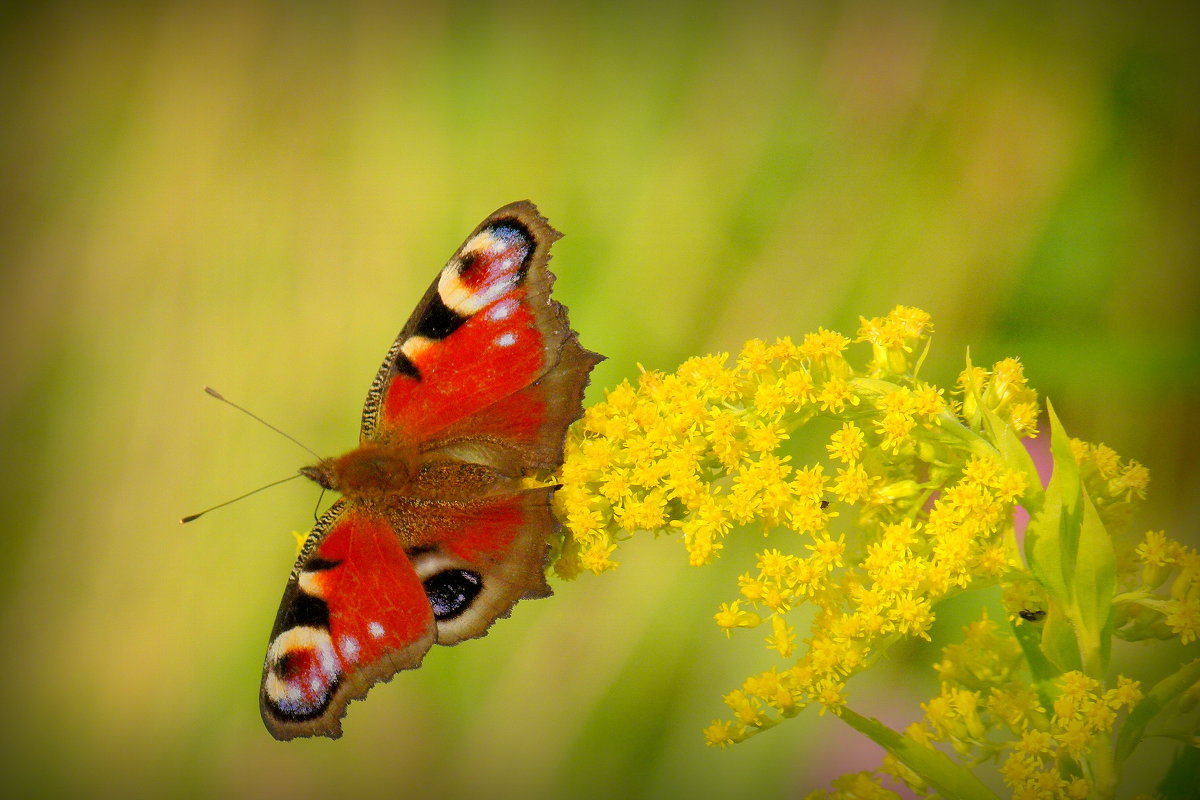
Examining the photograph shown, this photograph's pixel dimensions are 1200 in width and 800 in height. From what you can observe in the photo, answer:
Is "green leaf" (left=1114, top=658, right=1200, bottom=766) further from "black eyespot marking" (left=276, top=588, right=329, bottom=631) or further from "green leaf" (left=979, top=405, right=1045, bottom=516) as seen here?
"black eyespot marking" (left=276, top=588, right=329, bottom=631)

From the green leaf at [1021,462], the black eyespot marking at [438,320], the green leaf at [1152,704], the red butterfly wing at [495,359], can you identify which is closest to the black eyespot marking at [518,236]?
the red butterfly wing at [495,359]

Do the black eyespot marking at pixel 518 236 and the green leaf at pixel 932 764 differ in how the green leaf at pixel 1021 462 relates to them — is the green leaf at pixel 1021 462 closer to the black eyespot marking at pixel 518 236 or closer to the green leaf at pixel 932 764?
the green leaf at pixel 932 764

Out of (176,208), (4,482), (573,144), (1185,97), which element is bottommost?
(4,482)

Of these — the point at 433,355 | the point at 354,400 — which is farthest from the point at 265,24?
the point at 433,355

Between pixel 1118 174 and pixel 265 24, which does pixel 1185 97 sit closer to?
pixel 1118 174

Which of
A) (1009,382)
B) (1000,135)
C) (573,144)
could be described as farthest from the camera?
(573,144)

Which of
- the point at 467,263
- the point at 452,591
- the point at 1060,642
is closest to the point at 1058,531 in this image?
the point at 1060,642

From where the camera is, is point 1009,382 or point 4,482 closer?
point 1009,382

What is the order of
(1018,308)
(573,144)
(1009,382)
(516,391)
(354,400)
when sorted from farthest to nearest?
(573,144) → (354,400) → (1018,308) → (516,391) → (1009,382)
